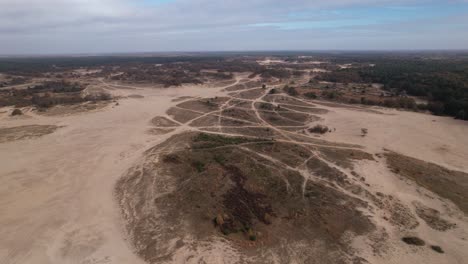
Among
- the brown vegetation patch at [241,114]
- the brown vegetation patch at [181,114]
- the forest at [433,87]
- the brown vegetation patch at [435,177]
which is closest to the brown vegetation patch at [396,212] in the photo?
the brown vegetation patch at [435,177]

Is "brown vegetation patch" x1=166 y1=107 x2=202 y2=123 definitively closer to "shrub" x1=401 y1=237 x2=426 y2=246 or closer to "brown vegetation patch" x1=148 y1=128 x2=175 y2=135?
"brown vegetation patch" x1=148 y1=128 x2=175 y2=135

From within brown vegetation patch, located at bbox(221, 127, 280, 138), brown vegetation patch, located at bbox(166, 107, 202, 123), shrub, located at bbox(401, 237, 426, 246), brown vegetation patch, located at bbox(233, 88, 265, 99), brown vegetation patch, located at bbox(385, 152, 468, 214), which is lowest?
shrub, located at bbox(401, 237, 426, 246)

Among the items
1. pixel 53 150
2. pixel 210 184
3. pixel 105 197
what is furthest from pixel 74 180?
pixel 210 184

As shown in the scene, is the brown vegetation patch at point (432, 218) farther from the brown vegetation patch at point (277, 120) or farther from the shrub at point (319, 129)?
the brown vegetation patch at point (277, 120)

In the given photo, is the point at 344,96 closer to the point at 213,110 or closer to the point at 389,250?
the point at 213,110

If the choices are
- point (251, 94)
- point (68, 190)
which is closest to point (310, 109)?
point (251, 94)

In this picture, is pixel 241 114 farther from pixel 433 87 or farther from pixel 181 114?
pixel 433 87

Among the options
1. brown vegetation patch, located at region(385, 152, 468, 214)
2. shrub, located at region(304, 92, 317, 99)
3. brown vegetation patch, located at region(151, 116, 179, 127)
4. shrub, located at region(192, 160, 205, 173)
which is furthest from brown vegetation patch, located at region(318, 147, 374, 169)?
shrub, located at region(304, 92, 317, 99)

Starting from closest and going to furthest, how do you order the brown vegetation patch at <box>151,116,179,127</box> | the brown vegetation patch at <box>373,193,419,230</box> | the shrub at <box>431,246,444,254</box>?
the shrub at <box>431,246,444,254</box>
the brown vegetation patch at <box>373,193,419,230</box>
the brown vegetation patch at <box>151,116,179,127</box>
